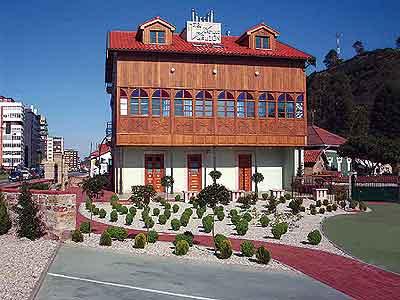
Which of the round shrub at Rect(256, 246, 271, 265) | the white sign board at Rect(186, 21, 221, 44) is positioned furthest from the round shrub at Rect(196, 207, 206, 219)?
the white sign board at Rect(186, 21, 221, 44)

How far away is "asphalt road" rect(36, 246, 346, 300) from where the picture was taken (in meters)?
8.64

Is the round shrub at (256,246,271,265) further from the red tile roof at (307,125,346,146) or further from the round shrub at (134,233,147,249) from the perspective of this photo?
the red tile roof at (307,125,346,146)

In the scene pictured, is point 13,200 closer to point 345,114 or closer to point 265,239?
point 265,239

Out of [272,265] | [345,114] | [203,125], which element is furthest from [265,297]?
[345,114]

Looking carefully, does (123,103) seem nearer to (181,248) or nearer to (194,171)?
(194,171)

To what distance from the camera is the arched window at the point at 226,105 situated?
31.2 metres

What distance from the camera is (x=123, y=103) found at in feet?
97.0

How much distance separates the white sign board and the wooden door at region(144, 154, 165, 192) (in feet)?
26.3

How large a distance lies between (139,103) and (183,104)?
2.72 m

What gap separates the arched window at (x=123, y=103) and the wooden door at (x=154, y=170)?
3875 mm

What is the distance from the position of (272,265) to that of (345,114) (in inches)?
2994

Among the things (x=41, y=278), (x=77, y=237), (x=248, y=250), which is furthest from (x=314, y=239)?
(x=41, y=278)

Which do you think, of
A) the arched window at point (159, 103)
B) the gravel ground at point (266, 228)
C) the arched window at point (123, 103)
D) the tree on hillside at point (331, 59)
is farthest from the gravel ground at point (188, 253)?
the tree on hillside at point (331, 59)

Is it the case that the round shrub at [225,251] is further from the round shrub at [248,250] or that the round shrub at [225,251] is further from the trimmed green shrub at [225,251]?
the round shrub at [248,250]
